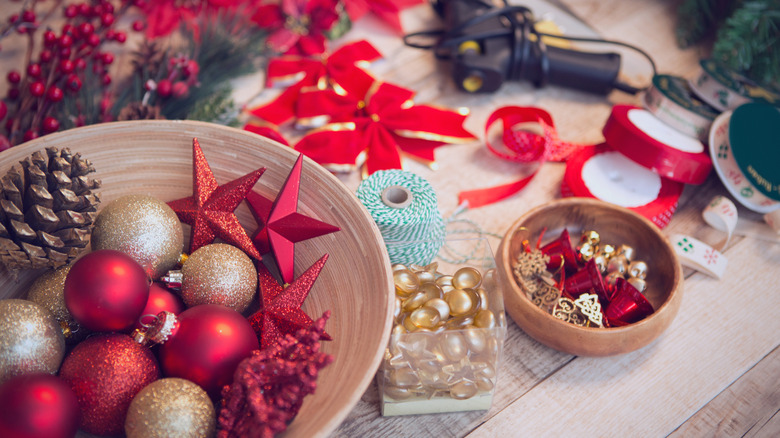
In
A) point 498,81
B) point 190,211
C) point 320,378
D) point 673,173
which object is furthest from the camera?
point 498,81

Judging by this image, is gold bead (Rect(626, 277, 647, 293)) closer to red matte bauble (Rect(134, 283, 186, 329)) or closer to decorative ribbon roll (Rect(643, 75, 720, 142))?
decorative ribbon roll (Rect(643, 75, 720, 142))

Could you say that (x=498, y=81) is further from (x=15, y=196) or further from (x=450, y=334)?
(x=15, y=196)

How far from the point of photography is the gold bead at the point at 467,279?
747mm

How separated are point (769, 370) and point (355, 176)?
27.9 inches

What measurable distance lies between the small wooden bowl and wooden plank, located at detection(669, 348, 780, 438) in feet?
0.40

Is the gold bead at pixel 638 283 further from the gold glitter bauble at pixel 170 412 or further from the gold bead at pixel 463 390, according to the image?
the gold glitter bauble at pixel 170 412

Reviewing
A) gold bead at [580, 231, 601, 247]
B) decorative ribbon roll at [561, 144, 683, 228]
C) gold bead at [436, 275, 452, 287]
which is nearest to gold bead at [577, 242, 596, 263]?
gold bead at [580, 231, 601, 247]

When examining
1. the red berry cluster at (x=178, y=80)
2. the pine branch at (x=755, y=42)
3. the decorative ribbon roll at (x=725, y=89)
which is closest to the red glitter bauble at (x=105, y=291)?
the red berry cluster at (x=178, y=80)

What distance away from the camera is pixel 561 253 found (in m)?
0.86

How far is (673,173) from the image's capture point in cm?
96

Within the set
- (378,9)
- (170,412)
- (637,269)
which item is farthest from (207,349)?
(378,9)

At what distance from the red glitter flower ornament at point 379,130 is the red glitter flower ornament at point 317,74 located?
3 centimetres

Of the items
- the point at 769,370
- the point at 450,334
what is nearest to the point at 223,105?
the point at 450,334

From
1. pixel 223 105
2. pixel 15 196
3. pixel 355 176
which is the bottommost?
pixel 355 176
